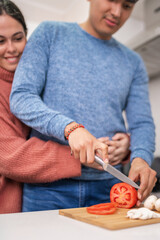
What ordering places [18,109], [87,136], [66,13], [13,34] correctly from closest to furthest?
[87,136] < [18,109] < [13,34] < [66,13]

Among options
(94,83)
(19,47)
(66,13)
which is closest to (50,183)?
(94,83)

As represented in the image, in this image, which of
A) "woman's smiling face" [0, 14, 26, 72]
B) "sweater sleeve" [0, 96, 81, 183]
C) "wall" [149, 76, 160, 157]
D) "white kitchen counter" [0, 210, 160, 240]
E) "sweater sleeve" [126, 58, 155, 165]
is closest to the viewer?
"white kitchen counter" [0, 210, 160, 240]

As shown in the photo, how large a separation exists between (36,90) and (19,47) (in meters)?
0.20

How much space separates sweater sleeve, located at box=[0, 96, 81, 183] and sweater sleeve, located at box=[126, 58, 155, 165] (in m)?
0.31

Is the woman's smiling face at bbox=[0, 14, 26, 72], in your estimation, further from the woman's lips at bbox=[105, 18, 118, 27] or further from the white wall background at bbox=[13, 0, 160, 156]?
the white wall background at bbox=[13, 0, 160, 156]

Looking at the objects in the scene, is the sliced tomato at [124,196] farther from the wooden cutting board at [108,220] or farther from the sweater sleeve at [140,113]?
the sweater sleeve at [140,113]

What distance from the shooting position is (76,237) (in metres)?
0.52

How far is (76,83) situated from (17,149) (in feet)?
0.99

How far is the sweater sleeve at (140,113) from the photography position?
3.36 feet

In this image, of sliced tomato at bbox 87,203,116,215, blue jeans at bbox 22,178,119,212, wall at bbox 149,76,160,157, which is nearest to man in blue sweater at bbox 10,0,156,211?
blue jeans at bbox 22,178,119,212

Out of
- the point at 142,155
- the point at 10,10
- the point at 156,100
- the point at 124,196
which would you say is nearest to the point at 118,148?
the point at 142,155

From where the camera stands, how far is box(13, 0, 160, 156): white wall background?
2.19 meters

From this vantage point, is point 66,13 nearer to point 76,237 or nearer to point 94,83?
point 94,83

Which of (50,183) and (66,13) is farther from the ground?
(66,13)
